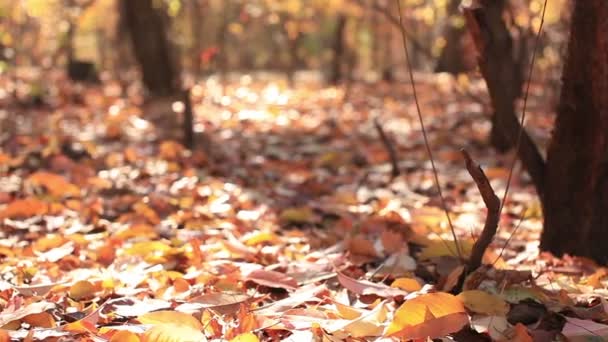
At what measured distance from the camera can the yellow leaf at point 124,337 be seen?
183 centimetres

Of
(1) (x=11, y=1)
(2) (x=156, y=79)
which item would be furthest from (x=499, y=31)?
(1) (x=11, y=1)

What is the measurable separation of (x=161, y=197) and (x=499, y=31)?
2064mm

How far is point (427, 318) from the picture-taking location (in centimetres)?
186

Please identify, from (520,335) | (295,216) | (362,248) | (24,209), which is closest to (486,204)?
(520,335)

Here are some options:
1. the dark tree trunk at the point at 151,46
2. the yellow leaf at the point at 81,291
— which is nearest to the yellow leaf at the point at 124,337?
the yellow leaf at the point at 81,291

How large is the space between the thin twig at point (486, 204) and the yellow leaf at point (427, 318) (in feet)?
1.07

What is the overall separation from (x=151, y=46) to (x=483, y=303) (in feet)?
19.3

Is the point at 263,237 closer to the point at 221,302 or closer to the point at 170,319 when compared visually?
the point at 221,302

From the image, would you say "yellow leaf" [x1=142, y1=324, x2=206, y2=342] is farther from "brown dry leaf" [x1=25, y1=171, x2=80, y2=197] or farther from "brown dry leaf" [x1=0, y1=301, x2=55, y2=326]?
"brown dry leaf" [x1=25, y1=171, x2=80, y2=197]

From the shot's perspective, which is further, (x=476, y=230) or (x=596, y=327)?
(x=476, y=230)

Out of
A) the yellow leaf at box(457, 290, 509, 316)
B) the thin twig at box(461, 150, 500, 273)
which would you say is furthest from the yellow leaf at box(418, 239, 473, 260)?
the yellow leaf at box(457, 290, 509, 316)

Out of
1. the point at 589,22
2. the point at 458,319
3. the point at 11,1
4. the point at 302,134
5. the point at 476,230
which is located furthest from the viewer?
the point at 11,1

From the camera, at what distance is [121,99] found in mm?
7578

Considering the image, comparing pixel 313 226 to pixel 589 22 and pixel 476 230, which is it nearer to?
pixel 476 230
